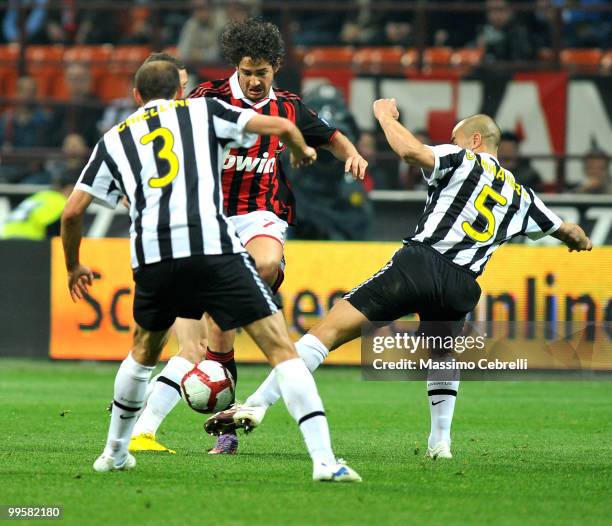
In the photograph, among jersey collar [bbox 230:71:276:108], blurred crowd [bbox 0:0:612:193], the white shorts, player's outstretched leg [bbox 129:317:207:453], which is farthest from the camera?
blurred crowd [bbox 0:0:612:193]

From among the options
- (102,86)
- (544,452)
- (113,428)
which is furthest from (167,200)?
(102,86)

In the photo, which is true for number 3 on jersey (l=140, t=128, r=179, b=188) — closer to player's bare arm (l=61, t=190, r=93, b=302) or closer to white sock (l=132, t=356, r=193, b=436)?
player's bare arm (l=61, t=190, r=93, b=302)

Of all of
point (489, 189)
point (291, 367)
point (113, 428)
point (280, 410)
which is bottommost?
point (280, 410)

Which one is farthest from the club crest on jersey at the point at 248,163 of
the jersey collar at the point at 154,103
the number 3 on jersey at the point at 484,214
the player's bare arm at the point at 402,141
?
the jersey collar at the point at 154,103

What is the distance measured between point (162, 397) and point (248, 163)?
1468 mm

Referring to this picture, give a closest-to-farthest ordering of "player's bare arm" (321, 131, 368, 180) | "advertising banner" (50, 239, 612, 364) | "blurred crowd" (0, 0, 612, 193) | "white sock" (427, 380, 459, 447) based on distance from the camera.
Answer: "player's bare arm" (321, 131, 368, 180), "white sock" (427, 380, 459, 447), "advertising banner" (50, 239, 612, 364), "blurred crowd" (0, 0, 612, 193)

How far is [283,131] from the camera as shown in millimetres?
5758

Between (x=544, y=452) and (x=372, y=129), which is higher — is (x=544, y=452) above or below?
below

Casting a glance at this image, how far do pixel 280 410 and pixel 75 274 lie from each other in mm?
4477

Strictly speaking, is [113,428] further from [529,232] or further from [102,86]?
[102,86]

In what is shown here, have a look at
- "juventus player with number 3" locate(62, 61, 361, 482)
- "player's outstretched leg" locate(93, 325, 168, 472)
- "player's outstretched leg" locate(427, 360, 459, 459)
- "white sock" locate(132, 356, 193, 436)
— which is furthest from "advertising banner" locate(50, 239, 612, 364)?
"juventus player with number 3" locate(62, 61, 361, 482)

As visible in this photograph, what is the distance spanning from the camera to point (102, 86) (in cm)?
1723

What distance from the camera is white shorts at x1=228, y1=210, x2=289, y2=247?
757 centimetres

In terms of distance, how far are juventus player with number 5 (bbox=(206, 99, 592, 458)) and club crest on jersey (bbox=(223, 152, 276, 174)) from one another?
2.98 feet
